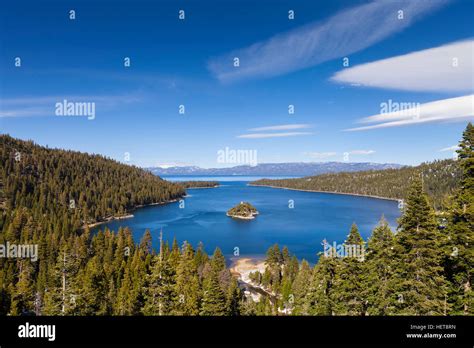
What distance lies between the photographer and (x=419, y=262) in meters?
13.4

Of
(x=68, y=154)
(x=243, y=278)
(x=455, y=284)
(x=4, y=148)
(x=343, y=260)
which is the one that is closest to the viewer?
(x=455, y=284)

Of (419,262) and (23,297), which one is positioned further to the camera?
(23,297)

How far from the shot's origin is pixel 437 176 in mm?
190625

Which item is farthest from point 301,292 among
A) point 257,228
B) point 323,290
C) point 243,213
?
point 243,213

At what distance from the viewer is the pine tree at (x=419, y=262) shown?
1306 cm

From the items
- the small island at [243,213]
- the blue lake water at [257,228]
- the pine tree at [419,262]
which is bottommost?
the blue lake water at [257,228]

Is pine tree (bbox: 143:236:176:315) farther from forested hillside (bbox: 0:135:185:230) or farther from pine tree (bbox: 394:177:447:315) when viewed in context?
forested hillside (bbox: 0:135:185:230)

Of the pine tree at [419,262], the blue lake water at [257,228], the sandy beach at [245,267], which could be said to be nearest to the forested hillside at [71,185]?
the blue lake water at [257,228]

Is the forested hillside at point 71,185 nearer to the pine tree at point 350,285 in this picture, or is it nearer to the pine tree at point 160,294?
the pine tree at point 160,294

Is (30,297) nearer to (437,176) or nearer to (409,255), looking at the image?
(409,255)

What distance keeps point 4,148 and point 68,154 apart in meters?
38.9

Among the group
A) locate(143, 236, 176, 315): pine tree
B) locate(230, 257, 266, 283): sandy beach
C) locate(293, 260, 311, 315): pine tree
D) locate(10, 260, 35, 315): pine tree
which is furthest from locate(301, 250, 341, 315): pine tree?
locate(230, 257, 266, 283): sandy beach

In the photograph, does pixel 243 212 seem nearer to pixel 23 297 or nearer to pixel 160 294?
pixel 23 297
